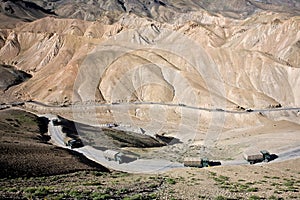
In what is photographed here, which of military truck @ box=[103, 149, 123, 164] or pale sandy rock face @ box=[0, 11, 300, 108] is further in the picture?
pale sandy rock face @ box=[0, 11, 300, 108]

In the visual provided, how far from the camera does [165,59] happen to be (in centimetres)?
11781

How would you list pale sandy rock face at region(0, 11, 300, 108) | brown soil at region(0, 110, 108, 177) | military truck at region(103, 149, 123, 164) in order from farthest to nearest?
pale sandy rock face at region(0, 11, 300, 108), military truck at region(103, 149, 123, 164), brown soil at region(0, 110, 108, 177)

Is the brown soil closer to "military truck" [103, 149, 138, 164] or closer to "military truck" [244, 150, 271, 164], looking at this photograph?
"military truck" [103, 149, 138, 164]

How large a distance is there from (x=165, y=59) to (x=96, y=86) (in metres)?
22.9

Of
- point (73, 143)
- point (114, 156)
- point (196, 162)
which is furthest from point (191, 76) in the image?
point (196, 162)

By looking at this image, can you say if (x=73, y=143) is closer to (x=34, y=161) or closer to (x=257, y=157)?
(x=34, y=161)

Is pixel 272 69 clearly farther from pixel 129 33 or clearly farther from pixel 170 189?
pixel 170 189

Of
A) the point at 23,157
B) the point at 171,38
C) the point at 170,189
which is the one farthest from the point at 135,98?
the point at 170,189

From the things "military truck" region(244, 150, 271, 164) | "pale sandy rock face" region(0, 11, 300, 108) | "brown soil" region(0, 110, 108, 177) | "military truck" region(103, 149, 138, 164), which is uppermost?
"pale sandy rock face" region(0, 11, 300, 108)

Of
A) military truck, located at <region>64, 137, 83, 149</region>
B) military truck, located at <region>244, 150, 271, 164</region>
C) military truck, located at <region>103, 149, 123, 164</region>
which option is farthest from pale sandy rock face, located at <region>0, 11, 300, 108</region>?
military truck, located at <region>103, 149, 123, 164</region>

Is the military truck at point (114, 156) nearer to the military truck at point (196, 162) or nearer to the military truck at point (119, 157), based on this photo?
the military truck at point (119, 157)

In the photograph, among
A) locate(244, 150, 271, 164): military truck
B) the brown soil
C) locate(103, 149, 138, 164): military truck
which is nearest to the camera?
the brown soil

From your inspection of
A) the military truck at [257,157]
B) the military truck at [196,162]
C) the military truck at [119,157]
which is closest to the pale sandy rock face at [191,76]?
the military truck at [257,157]

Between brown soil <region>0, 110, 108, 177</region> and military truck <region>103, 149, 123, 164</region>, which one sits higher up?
brown soil <region>0, 110, 108, 177</region>
